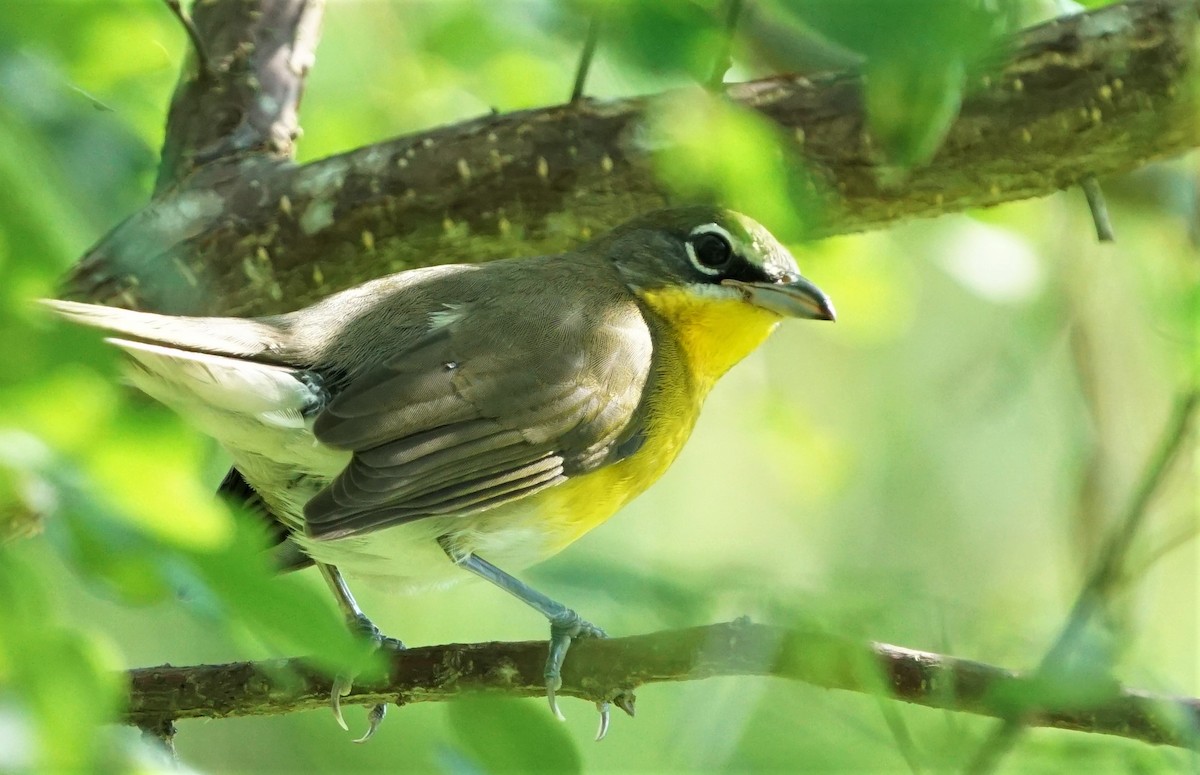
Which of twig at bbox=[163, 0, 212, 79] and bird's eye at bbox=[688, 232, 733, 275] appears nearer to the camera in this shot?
twig at bbox=[163, 0, 212, 79]

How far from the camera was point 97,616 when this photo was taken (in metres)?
7.80

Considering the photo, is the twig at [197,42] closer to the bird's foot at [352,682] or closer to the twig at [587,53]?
the twig at [587,53]

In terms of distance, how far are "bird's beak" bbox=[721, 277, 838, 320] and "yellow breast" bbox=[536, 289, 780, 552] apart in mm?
97

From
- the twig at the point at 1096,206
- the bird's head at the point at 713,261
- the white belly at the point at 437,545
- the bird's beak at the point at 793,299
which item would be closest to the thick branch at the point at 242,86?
the bird's head at the point at 713,261

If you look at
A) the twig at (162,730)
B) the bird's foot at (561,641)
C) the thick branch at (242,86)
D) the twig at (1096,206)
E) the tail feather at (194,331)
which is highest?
the thick branch at (242,86)

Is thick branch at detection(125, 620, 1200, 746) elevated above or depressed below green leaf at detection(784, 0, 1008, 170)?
below

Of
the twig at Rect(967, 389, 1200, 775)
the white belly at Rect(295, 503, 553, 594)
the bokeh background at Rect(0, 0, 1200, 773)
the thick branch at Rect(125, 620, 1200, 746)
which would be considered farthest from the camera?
the twig at Rect(967, 389, 1200, 775)

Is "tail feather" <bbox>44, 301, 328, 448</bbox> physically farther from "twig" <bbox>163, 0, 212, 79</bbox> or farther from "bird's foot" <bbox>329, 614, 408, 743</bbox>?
"twig" <bbox>163, 0, 212, 79</bbox>

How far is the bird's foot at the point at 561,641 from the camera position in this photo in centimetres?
329

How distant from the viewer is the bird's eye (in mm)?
4645

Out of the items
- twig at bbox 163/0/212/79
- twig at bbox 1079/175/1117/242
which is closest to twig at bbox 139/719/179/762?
twig at bbox 163/0/212/79

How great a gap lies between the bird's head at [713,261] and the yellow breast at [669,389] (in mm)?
48

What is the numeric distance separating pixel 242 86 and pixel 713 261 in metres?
1.91

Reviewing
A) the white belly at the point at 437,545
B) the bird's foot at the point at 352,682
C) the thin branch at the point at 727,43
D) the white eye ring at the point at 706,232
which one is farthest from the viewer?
the white eye ring at the point at 706,232
